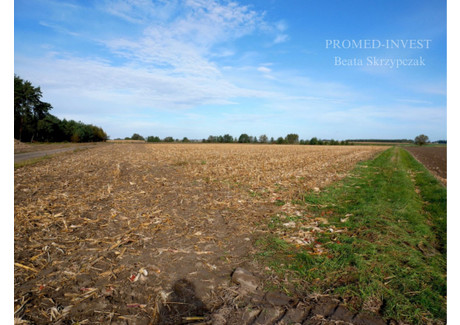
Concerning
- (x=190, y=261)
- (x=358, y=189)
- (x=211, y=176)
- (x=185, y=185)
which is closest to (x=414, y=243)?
(x=190, y=261)

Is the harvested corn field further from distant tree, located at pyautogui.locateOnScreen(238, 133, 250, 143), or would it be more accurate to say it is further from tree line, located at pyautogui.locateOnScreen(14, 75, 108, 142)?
distant tree, located at pyautogui.locateOnScreen(238, 133, 250, 143)

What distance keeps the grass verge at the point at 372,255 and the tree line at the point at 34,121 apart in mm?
58662

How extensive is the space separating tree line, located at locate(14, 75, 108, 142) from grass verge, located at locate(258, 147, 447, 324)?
2310 inches

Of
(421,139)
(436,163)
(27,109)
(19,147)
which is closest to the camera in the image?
(436,163)

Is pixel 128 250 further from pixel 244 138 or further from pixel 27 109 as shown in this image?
pixel 244 138

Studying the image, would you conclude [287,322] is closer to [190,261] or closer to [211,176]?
[190,261]

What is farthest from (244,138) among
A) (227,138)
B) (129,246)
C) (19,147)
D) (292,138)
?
(129,246)

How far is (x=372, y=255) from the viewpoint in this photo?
4.12 m

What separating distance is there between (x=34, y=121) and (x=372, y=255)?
217 ft

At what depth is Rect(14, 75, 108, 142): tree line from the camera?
151ft

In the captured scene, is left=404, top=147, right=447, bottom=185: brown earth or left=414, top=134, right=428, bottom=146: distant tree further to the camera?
left=414, top=134, right=428, bottom=146: distant tree

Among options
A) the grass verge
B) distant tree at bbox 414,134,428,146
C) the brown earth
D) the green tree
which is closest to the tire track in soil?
the grass verge

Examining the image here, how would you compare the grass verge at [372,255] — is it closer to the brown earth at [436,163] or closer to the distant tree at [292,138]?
the brown earth at [436,163]

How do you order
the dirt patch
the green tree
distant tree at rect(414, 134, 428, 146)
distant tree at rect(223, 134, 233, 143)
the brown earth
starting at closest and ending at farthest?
the brown earth → the dirt patch → the green tree → distant tree at rect(414, 134, 428, 146) → distant tree at rect(223, 134, 233, 143)
